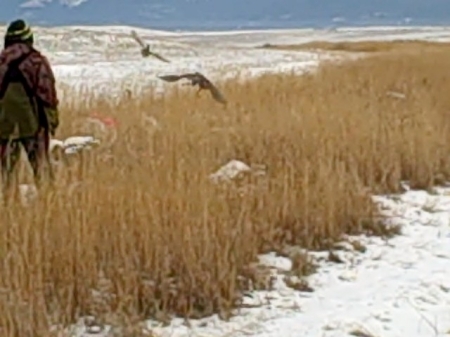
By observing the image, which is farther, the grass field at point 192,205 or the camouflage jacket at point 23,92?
the camouflage jacket at point 23,92

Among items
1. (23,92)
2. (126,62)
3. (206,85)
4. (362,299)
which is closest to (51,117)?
(23,92)

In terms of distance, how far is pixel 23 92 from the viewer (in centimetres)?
754

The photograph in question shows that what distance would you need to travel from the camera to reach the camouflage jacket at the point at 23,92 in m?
7.51

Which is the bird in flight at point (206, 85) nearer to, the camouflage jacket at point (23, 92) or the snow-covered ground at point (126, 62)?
the snow-covered ground at point (126, 62)

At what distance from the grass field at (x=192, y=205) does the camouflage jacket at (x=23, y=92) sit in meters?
0.51

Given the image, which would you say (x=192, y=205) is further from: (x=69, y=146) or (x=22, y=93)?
(x=69, y=146)

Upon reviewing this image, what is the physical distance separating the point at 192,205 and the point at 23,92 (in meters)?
1.90

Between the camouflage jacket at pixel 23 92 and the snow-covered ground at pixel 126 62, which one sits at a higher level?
the camouflage jacket at pixel 23 92

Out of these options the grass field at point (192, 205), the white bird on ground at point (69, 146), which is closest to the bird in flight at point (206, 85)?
the grass field at point (192, 205)

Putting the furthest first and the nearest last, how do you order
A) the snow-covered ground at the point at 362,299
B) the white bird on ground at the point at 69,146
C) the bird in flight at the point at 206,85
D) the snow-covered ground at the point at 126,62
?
1. the snow-covered ground at the point at 126,62
2. the bird in flight at the point at 206,85
3. the white bird on ground at the point at 69,146
4. the snow-covered ground at the point at 362,299

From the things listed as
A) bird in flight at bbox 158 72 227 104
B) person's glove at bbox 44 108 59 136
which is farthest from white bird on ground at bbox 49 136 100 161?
bird in flight at bbox 158 72 227 104

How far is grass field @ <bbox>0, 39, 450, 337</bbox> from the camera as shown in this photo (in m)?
5.42

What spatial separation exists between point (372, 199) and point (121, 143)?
2.52m

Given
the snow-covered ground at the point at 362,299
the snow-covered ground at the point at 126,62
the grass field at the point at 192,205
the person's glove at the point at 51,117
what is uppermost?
the person's glove at the point at 51,117
